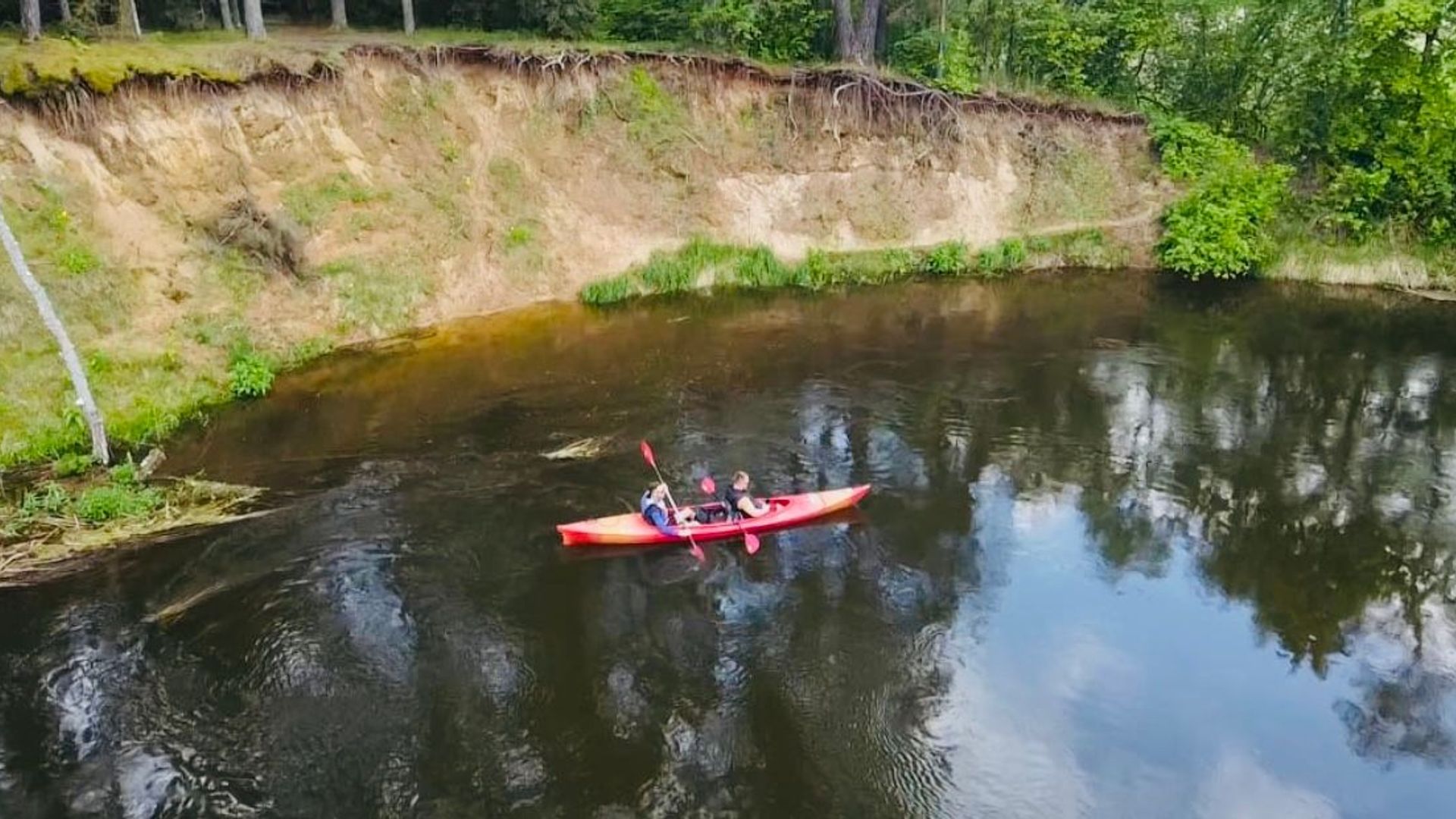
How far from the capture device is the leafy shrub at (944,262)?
2611 centimetres

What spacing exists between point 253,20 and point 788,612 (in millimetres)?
18042

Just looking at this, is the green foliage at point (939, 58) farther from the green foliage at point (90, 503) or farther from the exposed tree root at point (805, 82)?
the green foliage at point (90, 503)

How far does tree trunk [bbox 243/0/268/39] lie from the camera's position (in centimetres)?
2191

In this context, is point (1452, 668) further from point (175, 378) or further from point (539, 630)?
point (175, 378)

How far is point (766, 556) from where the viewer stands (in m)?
13.4

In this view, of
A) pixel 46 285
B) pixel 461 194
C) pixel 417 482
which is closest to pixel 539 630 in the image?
pixel 417 482

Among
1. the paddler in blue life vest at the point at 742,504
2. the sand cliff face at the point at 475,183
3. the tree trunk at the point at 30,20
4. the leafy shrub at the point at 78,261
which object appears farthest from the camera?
the tree trunk at the point at 30,20

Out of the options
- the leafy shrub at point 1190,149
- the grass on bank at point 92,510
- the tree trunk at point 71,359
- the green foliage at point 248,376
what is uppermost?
the leafy shrub at point 1190,149

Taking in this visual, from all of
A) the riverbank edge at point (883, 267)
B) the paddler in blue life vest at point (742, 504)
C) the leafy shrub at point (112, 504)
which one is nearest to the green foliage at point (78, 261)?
the riverbank edge at point (883, 267)

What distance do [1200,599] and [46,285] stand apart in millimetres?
17787

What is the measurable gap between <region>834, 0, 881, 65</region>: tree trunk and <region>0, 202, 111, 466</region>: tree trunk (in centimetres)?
1954

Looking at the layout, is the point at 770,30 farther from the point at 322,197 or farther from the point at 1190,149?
the point at 322,197

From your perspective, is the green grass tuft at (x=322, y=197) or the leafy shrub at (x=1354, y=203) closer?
the green grass tuft at (x=322, y=197)

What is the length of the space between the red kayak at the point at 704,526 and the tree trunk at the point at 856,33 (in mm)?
16705
